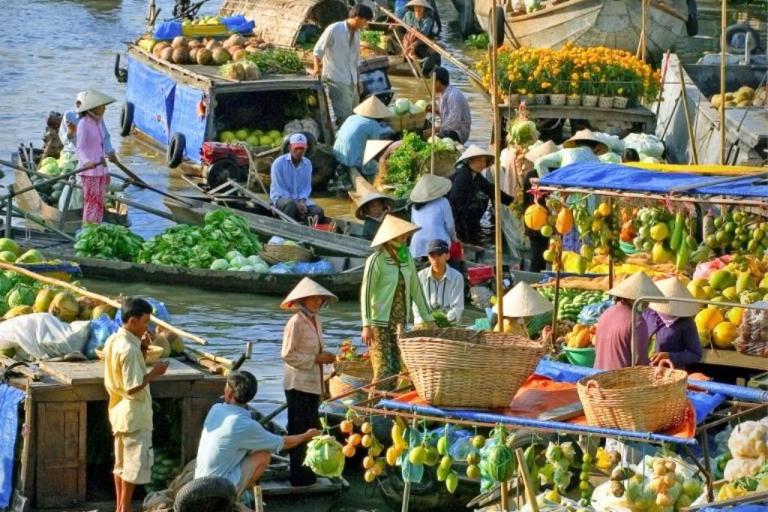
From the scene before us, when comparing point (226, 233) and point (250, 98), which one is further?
point (250, 98)

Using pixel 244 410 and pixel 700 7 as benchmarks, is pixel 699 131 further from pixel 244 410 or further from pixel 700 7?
pixel 700 7

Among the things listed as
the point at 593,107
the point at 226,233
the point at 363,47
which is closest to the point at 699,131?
the point at 593,107

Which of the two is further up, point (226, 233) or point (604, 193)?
point (604, 193)

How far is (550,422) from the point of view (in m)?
7.42

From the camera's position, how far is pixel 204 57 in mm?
18750

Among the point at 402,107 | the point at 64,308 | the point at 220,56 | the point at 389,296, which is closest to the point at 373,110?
the point at 402,107

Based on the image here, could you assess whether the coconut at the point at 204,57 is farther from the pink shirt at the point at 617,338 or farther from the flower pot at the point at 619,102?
the pink shirt at the point at 617,338

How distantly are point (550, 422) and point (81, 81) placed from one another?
20.2 metres

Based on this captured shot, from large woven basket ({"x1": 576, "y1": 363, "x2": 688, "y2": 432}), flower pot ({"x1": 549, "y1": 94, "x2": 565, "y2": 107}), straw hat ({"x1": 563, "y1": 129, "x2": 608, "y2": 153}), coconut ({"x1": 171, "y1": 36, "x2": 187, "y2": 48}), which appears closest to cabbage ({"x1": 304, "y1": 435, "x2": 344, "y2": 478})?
large woven basket ({"x1": 576, "y1": 363, "x2": 688, "y2": 432})

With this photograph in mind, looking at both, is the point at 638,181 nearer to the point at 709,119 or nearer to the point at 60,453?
the point at 60,453

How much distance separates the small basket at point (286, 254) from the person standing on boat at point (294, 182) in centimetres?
82

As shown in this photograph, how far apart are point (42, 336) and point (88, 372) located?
616mm

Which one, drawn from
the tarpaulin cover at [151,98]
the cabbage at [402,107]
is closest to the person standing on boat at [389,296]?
the cabbage at [402,107]

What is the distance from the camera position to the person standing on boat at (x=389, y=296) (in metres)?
9.84
